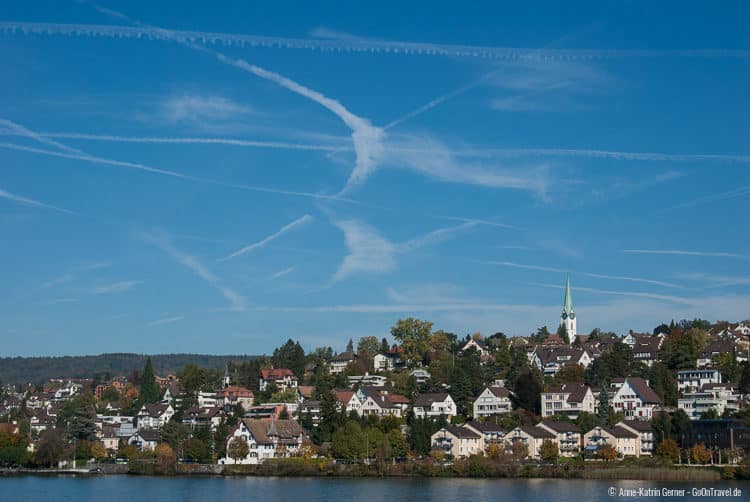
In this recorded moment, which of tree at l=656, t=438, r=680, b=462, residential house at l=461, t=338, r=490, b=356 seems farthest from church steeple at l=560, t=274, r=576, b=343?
tree at l=656, t=438, r=680, b=462

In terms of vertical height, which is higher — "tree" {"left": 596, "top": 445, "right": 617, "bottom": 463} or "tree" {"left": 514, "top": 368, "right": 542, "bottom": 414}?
"tree" {"left": 514, "top": 368, "right": 542, "bottom": 414}

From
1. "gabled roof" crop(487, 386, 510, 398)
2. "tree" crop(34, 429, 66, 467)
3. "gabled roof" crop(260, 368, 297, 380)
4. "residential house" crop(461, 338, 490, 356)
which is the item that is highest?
"residential house" crop(461, 338, 490, 356)

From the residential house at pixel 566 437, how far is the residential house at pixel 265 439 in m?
20.1

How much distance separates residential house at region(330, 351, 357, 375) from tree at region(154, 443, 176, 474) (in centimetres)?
3224

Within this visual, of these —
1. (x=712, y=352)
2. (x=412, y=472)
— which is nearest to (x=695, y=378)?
(x=712, y=352)

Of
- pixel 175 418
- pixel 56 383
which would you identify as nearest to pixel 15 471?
pixel 175 418

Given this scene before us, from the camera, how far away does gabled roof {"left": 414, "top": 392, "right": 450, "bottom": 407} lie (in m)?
83.8

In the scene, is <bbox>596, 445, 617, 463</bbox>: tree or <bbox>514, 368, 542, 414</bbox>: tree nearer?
<bbox>596, 445, 617, 463</bbox>: tree

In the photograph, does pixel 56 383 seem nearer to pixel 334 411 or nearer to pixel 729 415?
pixel 334 411

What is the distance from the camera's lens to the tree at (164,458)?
76.4m

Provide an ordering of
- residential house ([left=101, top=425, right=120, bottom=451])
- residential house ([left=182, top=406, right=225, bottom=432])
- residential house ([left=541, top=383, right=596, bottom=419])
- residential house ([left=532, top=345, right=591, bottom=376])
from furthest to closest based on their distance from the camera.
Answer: residential house ([left=532, top=345, right=591, bottom=376]), residential house ([left=101, top=425, right=120, bottom=451]), residential house ([left=182, top=406, right=225, bottom=432]), residential house ([left=541, top=383, right=596, bottom=419])

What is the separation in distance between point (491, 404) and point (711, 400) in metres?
17.4

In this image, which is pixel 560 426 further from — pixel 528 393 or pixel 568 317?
pixel 568 317

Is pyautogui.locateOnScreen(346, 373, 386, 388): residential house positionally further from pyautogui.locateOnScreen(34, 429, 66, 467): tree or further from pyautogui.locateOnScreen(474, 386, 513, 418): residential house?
pyautogui.locateOnScreen(34, 429, 66, 467): tree
